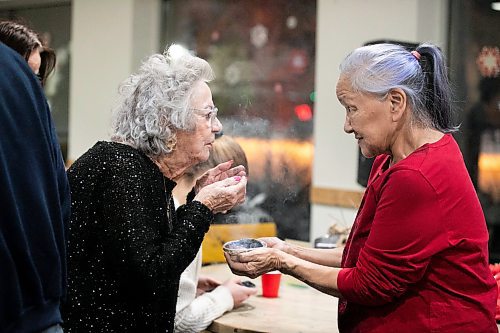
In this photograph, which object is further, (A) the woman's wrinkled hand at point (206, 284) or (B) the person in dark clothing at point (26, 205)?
(A) the woman's wrinkled hand at point (206, 284)

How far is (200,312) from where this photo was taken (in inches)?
92.9

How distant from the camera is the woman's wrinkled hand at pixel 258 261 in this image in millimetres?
1949

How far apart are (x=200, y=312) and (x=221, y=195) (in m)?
0.51

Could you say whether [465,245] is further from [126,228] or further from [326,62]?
[326,62]

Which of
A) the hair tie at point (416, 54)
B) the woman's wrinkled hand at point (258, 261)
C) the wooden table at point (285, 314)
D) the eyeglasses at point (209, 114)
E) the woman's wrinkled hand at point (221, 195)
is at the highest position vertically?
the hair tie at point (416, 54)

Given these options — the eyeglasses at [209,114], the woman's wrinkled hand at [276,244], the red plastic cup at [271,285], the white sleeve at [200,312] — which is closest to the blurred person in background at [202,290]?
the white sleeve at [200,312]

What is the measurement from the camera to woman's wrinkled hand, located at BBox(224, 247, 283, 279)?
6.40 ft

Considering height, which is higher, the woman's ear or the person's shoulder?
the woman's ear

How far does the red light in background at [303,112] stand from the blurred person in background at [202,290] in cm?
275

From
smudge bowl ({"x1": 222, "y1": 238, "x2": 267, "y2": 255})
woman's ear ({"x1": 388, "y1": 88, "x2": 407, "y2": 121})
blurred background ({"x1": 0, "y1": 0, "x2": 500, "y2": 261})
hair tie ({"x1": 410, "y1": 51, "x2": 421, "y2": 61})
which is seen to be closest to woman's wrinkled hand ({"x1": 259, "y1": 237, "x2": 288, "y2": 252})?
smudge bowl ({"x1": 222, "y1": 238, "x2": 267, "y2": 255})

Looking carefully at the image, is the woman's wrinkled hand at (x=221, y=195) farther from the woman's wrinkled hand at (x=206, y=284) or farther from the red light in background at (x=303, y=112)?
the red light in background at (x=303, y=112)

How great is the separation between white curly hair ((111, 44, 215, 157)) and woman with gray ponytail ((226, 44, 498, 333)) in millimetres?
422

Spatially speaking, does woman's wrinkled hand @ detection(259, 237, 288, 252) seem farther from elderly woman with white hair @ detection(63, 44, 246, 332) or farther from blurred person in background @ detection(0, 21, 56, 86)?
blurred person in background @ detection(0, 21, 56, 86)

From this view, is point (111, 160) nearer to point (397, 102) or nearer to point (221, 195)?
point (221, 195)
